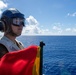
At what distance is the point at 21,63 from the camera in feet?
10.6

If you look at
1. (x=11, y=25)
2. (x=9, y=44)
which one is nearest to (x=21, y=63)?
(x=9, y=44)

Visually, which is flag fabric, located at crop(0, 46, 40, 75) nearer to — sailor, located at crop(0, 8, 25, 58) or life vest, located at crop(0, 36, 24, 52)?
life vest, located at crop(0, 36, 24, 52)

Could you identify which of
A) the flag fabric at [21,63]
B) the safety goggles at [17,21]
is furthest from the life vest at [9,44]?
the flag fabric at [21,63]

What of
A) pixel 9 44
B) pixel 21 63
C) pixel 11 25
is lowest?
pixel 21 63

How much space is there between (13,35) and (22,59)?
1.22 meters

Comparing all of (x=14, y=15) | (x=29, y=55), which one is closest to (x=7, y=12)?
(x=14, y=15)

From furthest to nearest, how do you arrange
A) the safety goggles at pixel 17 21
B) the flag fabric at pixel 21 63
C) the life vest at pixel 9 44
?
the safety goggles at pixel 17 21
the life vest at pixel 9 44
the flag fabric at pixel 21 63

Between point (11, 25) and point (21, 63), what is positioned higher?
point (11, 25)

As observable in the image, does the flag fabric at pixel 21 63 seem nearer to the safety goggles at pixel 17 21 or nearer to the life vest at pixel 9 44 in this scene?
the life vest at pixel 9 44

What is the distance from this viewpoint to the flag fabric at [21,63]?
3229mm

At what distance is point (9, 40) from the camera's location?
433 centimetres

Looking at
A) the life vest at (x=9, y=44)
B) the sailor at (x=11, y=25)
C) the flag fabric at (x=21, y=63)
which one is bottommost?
the flag fabric at (x=21, y=63)

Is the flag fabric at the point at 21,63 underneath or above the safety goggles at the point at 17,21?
underneath

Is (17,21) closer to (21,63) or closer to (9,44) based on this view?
(9,44)
